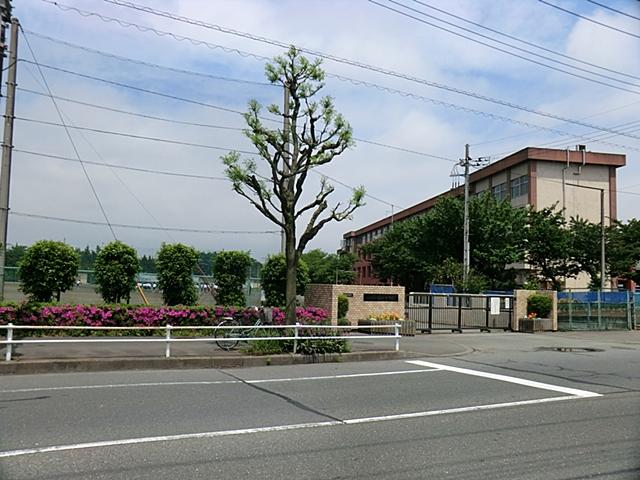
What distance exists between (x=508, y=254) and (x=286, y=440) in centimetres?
4010

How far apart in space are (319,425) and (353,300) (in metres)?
16.3

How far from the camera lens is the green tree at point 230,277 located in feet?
73.8

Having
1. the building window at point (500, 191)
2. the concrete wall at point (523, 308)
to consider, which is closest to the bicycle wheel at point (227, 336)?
the concrete wall at point (523, 308)

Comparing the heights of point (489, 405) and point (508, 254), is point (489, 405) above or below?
below

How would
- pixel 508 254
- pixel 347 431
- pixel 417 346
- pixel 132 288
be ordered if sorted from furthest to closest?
pixel 508 254 < pixel 132 288 < pixel 417 346 < pixel 347 431

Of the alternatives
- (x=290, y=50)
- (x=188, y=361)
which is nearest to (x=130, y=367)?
(x=188, y=361)

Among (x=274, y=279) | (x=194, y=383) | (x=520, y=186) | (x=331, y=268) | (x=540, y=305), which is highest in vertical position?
(x=520, y=186)

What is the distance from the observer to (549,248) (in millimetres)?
44125

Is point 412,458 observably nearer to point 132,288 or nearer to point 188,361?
point 188,361

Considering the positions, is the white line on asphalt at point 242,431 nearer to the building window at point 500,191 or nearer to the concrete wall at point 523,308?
the concrete wall at point 523,308

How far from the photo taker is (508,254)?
44188 mm

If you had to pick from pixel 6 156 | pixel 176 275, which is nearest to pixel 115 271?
pixel 176 275

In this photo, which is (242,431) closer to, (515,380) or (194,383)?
(194,383)

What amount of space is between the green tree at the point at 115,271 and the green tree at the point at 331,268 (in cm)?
5646
